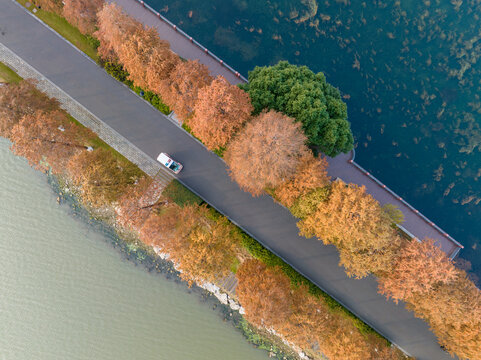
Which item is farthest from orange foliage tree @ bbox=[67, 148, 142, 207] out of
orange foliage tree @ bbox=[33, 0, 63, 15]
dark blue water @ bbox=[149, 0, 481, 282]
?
dark blue water @ bbox=[149, 0, 481, 282]

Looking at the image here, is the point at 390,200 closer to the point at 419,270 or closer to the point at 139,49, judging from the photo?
the point at 419,270

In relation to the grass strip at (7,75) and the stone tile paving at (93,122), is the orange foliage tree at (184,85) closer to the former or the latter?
the stone tile paving at (93,122)

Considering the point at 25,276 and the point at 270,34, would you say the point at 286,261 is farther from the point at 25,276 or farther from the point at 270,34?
the point at 25,276

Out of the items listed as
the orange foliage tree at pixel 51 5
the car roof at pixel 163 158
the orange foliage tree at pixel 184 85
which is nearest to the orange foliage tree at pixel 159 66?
the orange foliage tree at pixel 184 85

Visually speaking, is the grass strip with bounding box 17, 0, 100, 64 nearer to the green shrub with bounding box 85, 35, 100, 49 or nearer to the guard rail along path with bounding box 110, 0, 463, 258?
the green shrub with bounding box 85, 35, 100, 49

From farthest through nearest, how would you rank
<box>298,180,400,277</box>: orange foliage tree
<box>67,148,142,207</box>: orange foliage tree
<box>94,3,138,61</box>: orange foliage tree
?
<box>67,148,142,207</box>: orange foliage tree, <box>94,3,138,61</box>: orange foliage tree, <box>298,180,400,277</box>: orange foliage tree
